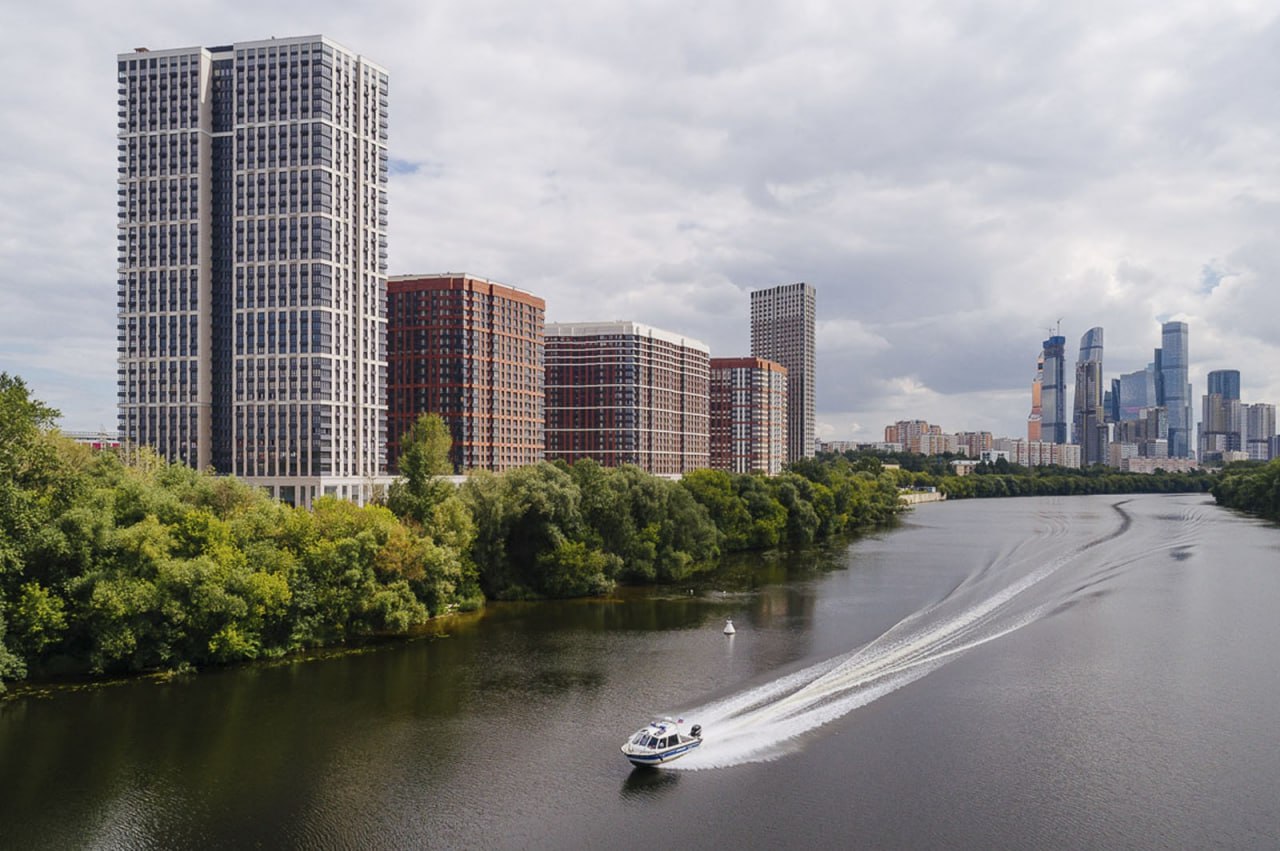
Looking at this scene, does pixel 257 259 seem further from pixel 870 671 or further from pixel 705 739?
pixel 705 739

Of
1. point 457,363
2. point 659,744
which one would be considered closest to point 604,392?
point 457,363

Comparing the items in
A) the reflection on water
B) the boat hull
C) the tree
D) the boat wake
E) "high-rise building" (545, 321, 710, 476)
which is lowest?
the reflection on water

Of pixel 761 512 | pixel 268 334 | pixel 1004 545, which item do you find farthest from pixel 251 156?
pixel 1004 545

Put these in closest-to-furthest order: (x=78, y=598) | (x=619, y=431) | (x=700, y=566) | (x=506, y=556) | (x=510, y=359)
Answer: (x=78, y=598) → (x=506, y=556) → (x=700, y=566) → (x=510, y=359) → (x=619, y=431)

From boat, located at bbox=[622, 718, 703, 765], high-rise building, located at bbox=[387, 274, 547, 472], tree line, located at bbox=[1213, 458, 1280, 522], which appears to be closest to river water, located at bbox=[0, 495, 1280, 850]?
boat, located at bbox=[622, 718, 703, 765]

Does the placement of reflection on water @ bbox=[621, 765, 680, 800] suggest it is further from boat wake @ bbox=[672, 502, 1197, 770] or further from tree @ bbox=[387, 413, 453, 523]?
tree @ bbox=[387, 413, 453, 523]

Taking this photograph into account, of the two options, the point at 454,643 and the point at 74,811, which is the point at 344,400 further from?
the point at 74,811
